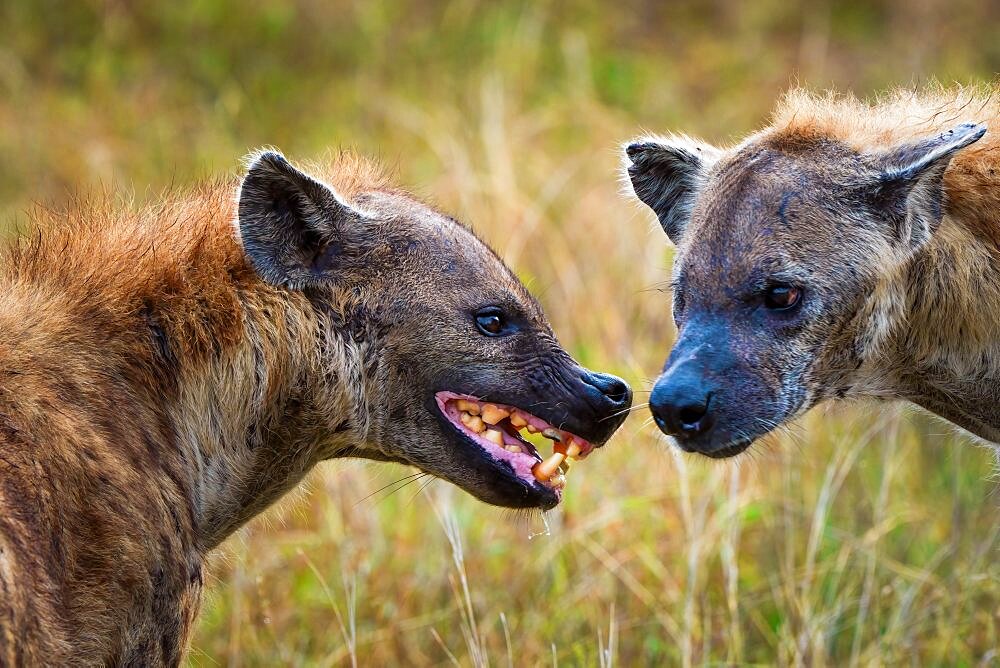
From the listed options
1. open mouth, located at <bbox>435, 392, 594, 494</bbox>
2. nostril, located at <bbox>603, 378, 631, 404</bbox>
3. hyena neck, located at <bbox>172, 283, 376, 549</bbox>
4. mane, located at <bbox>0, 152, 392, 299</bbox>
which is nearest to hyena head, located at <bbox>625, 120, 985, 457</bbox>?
nostril, located at <bbox>603, 378, 631, 404</bbox>

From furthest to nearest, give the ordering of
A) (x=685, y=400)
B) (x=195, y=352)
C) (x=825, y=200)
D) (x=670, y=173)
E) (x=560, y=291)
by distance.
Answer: (x=560, y=291)
(x=670, y=173)
(x=825, y=200)
(x=685, y=400)
(x=195, y=352)

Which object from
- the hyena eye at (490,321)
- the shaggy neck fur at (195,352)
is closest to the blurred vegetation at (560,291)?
the shaggy neck fur at (195,352)

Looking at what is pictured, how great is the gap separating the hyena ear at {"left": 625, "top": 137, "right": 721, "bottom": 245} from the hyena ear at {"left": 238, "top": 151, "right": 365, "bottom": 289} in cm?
83

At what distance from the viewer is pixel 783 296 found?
296cm

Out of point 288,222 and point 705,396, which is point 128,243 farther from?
point 705,396

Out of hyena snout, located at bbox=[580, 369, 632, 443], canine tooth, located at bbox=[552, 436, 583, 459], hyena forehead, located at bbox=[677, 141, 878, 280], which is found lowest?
canine tooth, located at bbox=[552, 436, 583, 459]

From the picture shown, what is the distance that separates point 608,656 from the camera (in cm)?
323

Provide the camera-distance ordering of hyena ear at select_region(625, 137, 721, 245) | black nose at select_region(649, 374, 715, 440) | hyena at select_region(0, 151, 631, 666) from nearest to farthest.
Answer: hyena at select_region(0, 151, 631, 666)
black nose at select_region(649, 374, 715, 440)
hyena ear at select_region(625, 137, 721, 245)

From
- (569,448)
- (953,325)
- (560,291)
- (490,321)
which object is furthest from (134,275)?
(560,291)

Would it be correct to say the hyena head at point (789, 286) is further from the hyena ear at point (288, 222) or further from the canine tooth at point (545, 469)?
the hyena ear at point (288, 222)

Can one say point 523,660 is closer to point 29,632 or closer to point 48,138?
point 29,632

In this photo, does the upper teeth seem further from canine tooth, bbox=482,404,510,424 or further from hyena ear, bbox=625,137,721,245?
hyena ear, bbox=625,137,721,245

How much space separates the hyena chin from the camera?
9.70 ft

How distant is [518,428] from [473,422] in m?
0.13
